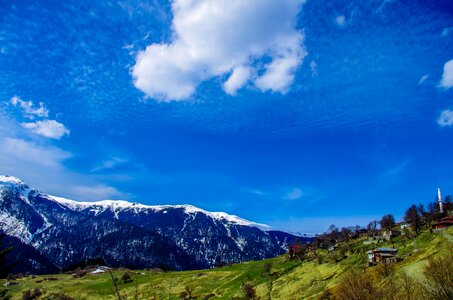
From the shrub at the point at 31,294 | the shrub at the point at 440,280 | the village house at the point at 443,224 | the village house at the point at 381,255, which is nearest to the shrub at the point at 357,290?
the shrub at the point at 440,280

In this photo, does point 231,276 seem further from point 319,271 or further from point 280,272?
point 319,271

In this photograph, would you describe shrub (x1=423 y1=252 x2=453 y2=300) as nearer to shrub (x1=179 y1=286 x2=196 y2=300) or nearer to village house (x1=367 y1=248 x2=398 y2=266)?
village house (x1=367 y1=248 x2=398 y2=266)

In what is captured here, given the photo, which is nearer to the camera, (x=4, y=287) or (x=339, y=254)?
(x=339, y=254)

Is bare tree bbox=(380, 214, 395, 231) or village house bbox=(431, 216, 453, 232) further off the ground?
bare tree bbox=(380, 214, 395, 231)

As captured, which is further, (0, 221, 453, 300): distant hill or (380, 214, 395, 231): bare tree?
(380, 214, 395, 231): bare tree

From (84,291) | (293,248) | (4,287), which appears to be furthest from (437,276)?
(4,287)

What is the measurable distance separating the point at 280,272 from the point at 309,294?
39290 millimetres

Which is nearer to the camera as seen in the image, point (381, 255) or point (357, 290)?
point (357, 290)

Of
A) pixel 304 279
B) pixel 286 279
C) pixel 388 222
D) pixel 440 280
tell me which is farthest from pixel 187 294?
pixel 440 280

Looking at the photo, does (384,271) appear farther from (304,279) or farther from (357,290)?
(304,279)

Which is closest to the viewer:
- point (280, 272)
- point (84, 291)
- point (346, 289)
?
point (346, 289)

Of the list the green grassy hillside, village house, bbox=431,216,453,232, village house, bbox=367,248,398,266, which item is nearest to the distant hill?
the green grassy hillside

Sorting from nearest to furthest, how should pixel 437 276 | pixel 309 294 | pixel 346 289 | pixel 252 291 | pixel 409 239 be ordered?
1. pixel 437 276
2. pixel 346 289
3. pixel 309 294
4. pixel 252 291
5. pixel 409 239

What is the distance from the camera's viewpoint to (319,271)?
373 feet
